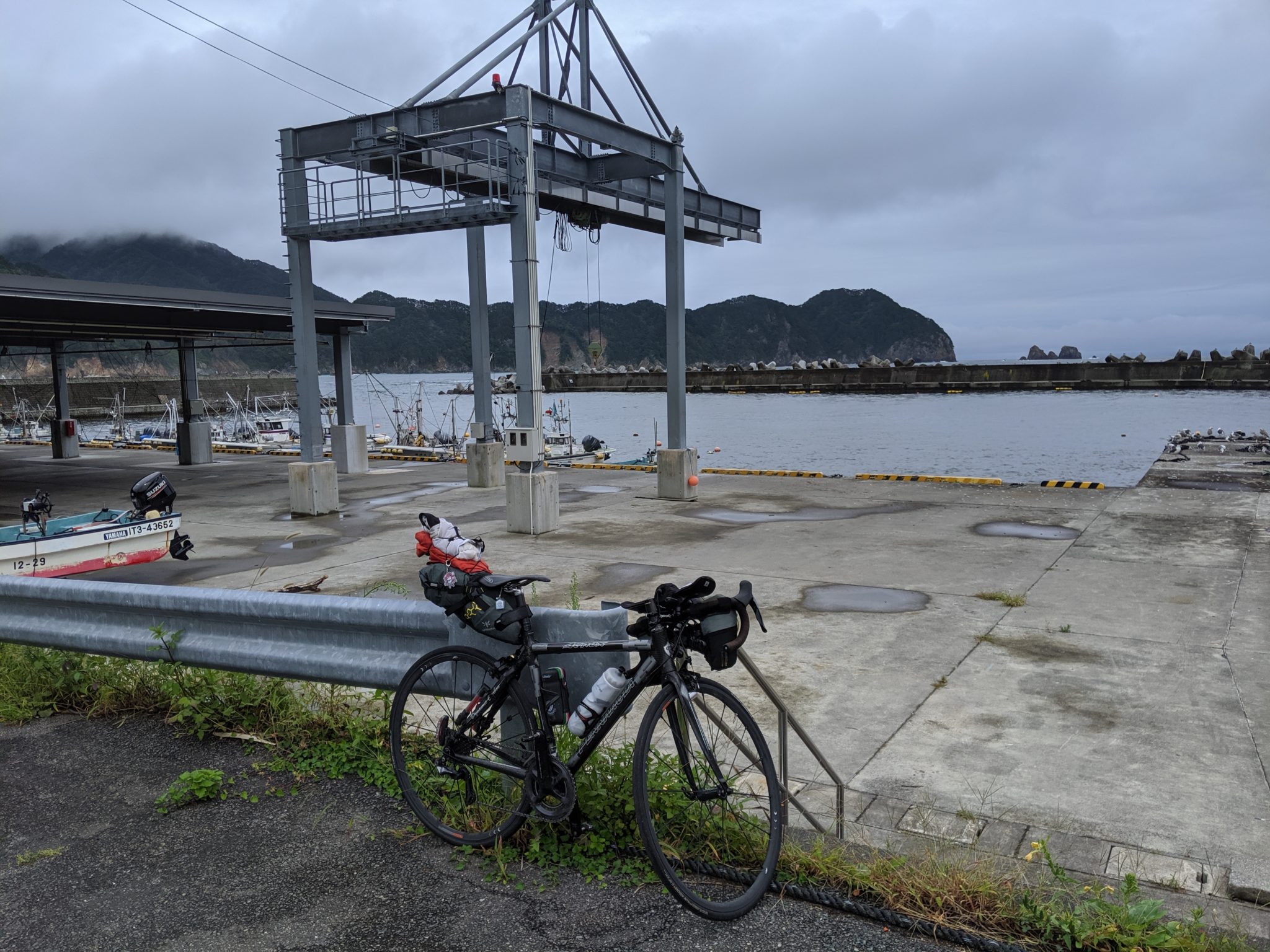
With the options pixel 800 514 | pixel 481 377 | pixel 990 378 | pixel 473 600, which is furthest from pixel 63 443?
pixel 990 378

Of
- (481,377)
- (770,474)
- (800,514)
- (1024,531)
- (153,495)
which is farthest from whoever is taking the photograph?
(770,474)

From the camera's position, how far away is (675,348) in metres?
18.1

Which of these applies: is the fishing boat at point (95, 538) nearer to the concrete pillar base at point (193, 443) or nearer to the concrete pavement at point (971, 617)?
the concrete pavement at point (971, 617)

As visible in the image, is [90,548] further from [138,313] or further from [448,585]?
[138,313]

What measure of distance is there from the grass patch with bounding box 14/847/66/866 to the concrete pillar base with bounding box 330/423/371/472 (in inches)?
845

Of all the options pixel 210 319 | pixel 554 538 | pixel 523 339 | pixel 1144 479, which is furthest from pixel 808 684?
pixel 210 319

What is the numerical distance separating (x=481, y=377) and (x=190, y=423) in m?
12.3

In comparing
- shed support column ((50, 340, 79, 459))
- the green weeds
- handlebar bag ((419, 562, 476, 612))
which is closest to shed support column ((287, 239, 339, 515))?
the green weeds

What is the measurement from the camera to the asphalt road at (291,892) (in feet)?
10.4

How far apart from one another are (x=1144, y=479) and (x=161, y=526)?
19730mm

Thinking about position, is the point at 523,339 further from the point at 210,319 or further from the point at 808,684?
the point at 210,319

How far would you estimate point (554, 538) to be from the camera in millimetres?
13906

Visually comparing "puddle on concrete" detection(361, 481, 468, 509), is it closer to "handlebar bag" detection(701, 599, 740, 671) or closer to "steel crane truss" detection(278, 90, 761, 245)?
"steel crane truss" detection(278, 90, 761, 245)

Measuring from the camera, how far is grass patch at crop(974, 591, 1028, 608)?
938 cm
